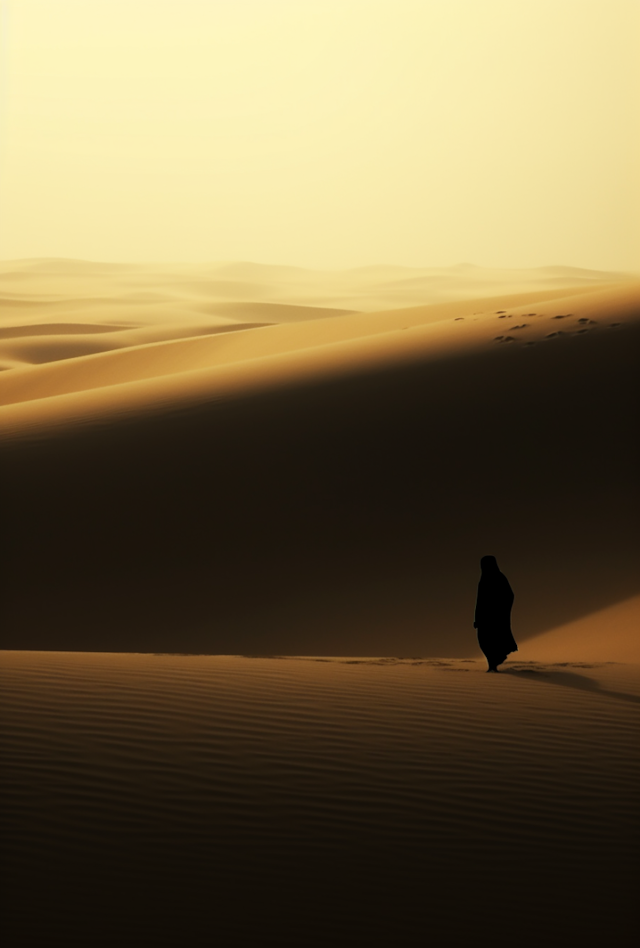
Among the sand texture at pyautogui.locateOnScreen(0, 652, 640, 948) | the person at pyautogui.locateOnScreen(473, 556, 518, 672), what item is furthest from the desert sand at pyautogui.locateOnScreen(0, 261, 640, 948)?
the person at pyautogui.locateOnScreen(473, 556, 518, 672)

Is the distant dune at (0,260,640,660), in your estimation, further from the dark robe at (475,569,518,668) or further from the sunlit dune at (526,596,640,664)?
the dark robe at (475,569,518,668)

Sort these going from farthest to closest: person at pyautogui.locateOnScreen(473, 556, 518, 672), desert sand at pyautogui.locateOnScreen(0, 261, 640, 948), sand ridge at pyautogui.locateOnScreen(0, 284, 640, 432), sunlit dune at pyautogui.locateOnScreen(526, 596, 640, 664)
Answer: sand ridge at pyautogui.locateOnScreen(0, 284, 640, 432) < sunlit dune at pyautogui.locateOnScreen(526, 596, 640, 664) < person at pyautogui.locateOnScreen(473, 556, 518, 672) < desert sand at pyautogui.locateOnScreen(0, 261, 640, 948)

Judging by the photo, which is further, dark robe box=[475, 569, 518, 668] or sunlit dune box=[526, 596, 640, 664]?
sunlit dune box=[526, 596, 640, 664]

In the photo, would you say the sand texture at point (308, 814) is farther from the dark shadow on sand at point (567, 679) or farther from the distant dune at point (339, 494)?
the distant dune at point (339, 494)

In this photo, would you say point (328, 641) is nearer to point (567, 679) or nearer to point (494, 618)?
point (494, 618)

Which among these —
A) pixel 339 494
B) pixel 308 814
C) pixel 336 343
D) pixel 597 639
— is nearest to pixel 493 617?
pixel 597 639

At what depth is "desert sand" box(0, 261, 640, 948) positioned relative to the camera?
4.48 metres

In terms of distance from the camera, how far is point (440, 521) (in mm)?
13305

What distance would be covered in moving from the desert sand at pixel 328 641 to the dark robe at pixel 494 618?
0.98 ft

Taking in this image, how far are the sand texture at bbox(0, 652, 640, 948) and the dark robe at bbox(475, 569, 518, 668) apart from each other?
1396 mm

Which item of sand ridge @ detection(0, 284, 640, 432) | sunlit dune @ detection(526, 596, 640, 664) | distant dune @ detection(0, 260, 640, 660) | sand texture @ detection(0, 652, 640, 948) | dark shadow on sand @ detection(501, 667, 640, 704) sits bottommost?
sand texture @ detection(0, 652, 640, 948)

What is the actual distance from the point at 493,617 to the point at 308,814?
13.9 ft

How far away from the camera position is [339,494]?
1391cm

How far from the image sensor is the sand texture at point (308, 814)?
4.23m
